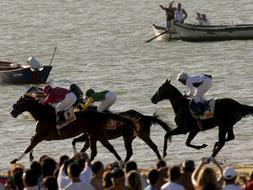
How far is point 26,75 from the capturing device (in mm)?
44656

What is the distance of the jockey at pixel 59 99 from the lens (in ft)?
73.8

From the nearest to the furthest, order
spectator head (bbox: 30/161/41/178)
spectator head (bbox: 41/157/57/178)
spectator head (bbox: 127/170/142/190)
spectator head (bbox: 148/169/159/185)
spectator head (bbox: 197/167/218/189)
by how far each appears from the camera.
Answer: spectator head (bbox: 197/167/218/189)
spectator head (bbox: 127/170/142/190)
spectator head (bbox: 148/169/159/185)
spectator head (bbox: 30/161/41/178)
spectator head (bbox: 41/157/57/178)

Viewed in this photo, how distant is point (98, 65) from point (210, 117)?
28.3 meters

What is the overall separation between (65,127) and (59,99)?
0.55 metres

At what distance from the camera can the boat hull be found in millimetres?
44688

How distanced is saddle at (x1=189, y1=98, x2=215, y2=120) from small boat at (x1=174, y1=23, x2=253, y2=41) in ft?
97.7

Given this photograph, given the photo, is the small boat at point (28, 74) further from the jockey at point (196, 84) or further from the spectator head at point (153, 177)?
the spectator head at point (153, 177)

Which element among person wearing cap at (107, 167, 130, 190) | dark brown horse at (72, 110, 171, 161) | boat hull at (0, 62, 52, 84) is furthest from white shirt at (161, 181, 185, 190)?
boat hull at (0, 62, 52, 84)

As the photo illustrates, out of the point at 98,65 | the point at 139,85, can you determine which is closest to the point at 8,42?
the point at 98,65

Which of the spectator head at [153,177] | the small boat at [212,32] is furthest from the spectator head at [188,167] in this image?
the small boat at [212,32]

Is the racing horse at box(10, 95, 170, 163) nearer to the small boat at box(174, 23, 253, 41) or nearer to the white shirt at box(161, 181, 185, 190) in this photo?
the white shirt at box(161, 181, 185, 190)

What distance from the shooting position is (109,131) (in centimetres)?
2297

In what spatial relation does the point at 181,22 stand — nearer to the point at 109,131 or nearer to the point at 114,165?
the point at 109,131

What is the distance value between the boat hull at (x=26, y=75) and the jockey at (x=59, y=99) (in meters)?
22.0
